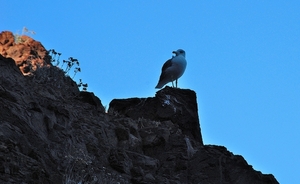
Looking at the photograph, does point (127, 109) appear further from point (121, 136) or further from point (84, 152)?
point (84, 152)

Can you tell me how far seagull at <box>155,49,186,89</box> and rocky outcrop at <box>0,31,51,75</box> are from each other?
3549mm

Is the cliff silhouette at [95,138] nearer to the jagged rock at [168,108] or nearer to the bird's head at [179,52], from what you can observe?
the jagged rock at [168,108]

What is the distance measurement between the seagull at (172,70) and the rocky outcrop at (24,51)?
3549mm

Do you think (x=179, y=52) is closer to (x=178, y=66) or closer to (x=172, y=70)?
(x=178, y=66)

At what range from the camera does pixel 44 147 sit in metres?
9.16

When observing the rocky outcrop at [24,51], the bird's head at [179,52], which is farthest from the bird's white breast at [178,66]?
the rocky outcrop at [24,51]

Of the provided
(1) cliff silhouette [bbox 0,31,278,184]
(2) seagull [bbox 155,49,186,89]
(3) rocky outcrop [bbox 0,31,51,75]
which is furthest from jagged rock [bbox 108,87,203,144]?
(2) seagull [bbox 155,49,186,89]

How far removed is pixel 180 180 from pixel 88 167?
2197 mm

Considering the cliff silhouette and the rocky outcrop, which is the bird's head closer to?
the rocky outcrop

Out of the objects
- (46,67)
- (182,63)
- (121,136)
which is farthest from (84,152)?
(182,63)

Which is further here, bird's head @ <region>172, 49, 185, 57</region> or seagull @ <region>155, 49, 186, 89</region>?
bird's head @ <region>172, 49, 185, 57</region>

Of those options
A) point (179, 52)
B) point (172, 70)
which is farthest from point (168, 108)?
point (179, 52)

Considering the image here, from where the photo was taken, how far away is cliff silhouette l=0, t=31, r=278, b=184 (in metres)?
8.59

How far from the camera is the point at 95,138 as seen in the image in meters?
11.3
